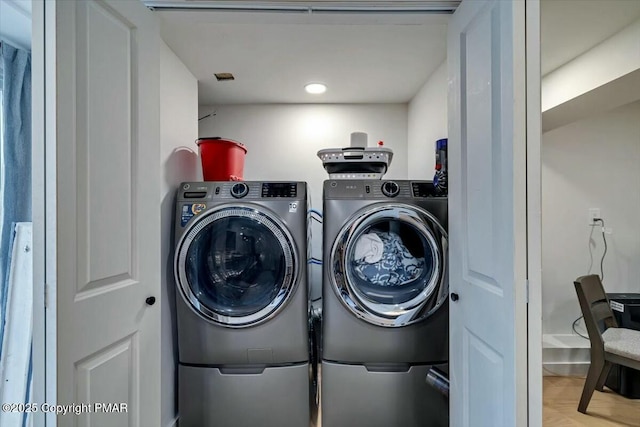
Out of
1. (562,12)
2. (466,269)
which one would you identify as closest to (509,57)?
(466,269)

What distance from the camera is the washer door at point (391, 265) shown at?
1.51 m

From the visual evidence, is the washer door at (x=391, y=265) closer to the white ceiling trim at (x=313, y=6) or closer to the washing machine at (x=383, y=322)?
the washing machine at (x=383, y=322)

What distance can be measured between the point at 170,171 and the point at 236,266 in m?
0.64

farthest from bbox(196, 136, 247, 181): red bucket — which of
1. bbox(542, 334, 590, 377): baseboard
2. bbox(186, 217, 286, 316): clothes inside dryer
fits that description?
bbox(542, 334, 590, 377): baseboard

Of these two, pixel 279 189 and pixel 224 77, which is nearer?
pixel 279 189

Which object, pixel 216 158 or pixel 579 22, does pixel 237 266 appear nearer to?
pixel 216 158

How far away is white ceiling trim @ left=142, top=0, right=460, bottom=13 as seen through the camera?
1220 mm

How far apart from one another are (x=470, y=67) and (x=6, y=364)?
219 centimetres

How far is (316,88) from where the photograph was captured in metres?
2.28

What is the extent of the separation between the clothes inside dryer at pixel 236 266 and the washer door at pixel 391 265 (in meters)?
0.34

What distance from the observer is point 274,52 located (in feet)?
5.79

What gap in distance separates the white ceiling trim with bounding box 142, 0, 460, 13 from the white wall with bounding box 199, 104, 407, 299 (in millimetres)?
1368

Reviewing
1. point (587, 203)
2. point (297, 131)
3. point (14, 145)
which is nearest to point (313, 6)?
point (297, 131)

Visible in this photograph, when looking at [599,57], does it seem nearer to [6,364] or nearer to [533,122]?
[533,122]
